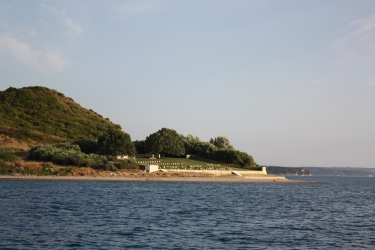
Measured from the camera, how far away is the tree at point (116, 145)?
348 ft

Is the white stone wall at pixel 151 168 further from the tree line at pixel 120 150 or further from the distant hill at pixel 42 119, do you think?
the distant hill at pixel 42 119

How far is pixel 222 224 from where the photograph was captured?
35094 mm

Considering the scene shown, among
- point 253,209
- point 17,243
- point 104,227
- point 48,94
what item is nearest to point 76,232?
point 104,227

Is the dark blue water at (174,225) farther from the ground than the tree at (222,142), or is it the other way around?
the tree at (222,142)

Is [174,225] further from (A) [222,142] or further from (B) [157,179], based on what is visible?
(A) [222,142]

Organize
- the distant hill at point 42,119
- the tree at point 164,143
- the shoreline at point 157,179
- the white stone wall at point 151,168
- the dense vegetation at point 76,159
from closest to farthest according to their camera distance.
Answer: the shoreline at point 157,179 < the dense vegetation at point 76,159 < the white stone wall at point 151,168 < the tree at point 164,143 < the distant hill at point 42,119

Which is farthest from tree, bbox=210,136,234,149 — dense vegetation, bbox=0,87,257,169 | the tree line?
the tree line

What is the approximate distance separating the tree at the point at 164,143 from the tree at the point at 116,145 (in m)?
11.3

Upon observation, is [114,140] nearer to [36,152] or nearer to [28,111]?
[36,152]

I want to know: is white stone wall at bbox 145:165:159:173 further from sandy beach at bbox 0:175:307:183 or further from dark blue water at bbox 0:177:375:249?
dark blue water at bbox 0:177:375:249

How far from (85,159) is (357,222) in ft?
216

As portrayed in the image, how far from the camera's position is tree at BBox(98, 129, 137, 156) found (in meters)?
106

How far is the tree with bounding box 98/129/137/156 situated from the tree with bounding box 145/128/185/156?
11.3 m

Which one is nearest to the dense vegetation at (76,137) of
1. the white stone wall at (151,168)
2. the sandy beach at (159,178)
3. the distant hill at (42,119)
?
the distant hill at (42,119)
